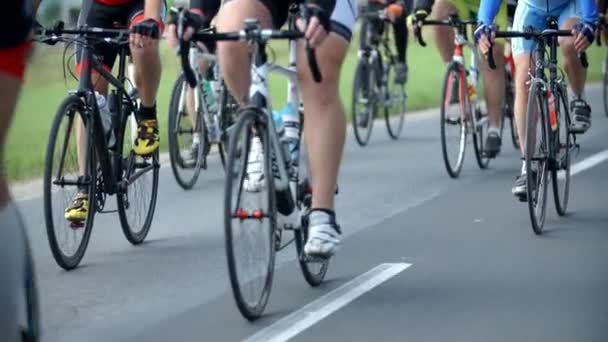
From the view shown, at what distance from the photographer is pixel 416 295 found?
6980 mm

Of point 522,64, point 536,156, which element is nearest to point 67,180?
point 536,156

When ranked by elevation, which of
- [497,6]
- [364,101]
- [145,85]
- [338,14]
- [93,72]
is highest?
[338,14]

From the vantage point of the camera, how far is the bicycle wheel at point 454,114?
11.4m

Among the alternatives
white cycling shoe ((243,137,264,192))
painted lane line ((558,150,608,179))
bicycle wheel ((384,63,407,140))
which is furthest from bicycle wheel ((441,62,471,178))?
white cycling shoe ((243,137,264,192))

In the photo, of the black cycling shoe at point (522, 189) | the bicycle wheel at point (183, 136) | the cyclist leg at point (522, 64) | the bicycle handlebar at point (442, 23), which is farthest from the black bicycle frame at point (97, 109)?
the bicycle handlebar at point (442, 23)

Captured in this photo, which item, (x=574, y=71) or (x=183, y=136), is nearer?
(x=574, y=71)

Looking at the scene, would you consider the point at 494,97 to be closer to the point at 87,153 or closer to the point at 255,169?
the point at 87,153

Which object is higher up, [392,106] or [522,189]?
[522,189]

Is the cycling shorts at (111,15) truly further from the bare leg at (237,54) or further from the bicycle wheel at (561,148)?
the bicycle wheel at (561,148)

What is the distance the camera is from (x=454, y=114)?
38.0 ft

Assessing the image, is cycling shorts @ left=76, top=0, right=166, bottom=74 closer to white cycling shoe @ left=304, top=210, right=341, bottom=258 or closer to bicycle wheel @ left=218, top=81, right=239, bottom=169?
white cycling shoe @ left=304, top=210, right=341, bottom=258

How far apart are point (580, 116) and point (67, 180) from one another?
369cm

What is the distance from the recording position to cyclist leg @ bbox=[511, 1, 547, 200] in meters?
8.91

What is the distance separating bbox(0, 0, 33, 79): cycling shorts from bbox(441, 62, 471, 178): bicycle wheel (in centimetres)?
776
